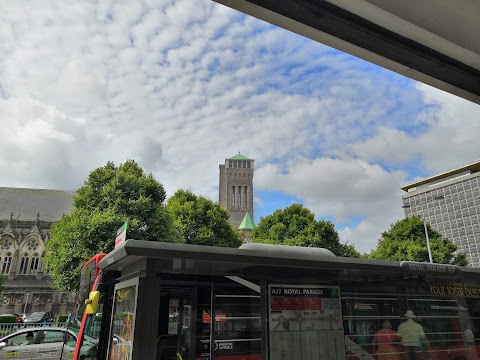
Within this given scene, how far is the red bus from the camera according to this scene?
4.38 meters

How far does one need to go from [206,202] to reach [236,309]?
27.2 metres

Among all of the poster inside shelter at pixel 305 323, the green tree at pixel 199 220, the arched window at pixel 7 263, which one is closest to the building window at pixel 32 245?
the arched window at pixel 7 263

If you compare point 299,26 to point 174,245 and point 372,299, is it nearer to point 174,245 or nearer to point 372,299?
point 174,245

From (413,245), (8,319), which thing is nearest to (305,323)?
(413,245)

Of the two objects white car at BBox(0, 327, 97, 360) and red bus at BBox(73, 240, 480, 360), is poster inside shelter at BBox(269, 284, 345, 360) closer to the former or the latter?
red bus at BBox(73, 240, 480, 360)

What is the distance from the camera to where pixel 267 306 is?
4832 mm

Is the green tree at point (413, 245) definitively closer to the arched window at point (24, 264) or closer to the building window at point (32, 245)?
the building window at point (32, 245)

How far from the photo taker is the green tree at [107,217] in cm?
2123

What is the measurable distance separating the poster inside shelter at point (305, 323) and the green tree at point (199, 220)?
24734mm

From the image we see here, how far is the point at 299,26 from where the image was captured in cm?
184

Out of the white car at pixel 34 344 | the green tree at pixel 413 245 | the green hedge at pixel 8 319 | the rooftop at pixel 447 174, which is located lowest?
the white car at pixel 34 344

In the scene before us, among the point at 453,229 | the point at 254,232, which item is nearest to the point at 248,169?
the point at 453,229

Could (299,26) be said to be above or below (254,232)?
below

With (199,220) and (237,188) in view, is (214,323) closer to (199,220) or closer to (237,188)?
(199,220)
